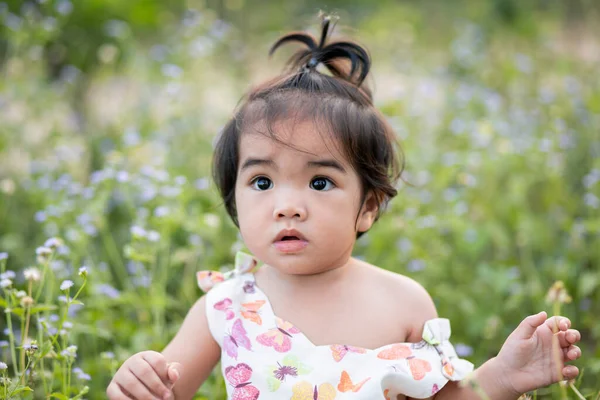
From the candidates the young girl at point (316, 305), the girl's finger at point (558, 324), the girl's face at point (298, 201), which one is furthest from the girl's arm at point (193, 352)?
the girl's finger at point (558, 324)

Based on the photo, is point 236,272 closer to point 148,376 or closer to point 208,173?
point 148,376

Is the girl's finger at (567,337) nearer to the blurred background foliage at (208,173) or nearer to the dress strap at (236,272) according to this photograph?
the blurred background foliage at (208,173)

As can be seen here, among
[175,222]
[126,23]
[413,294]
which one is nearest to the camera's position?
[413,294]

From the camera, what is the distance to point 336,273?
5.87ft

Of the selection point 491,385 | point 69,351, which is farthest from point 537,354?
point 69,351

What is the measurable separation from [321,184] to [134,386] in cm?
57

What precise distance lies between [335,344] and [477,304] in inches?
45.4

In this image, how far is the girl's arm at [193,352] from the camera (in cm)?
179

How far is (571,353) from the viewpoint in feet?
5.33

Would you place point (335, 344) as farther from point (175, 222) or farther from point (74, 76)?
point (74, 76)

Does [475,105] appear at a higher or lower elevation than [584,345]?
higher

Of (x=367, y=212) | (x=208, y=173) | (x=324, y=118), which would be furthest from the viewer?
(x=208, y=173)

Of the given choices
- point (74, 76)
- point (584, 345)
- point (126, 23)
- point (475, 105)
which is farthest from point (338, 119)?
point (126, 23)

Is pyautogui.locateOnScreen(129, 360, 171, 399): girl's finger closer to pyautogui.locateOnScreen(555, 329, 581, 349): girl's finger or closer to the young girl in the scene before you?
the young girl
